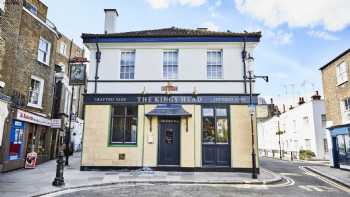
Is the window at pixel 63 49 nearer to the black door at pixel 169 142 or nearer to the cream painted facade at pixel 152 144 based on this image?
the cream painted facade at pixel 152 144

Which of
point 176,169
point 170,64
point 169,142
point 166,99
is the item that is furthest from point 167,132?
point 170,64

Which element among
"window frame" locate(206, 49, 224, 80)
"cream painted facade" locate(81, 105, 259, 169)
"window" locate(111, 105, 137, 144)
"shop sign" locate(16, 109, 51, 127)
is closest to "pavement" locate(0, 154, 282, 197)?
"cream painted facade" locate(81, 105, 259, 169)

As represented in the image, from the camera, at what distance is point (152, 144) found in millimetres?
13938

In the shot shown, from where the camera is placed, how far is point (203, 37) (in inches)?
579

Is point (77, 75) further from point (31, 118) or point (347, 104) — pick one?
point (347, 104)

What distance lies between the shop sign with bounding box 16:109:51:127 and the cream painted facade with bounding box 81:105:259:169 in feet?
12.6

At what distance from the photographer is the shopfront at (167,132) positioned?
45.0 feet

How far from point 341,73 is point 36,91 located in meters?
21.3

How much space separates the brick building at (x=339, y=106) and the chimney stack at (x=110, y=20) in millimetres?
15777

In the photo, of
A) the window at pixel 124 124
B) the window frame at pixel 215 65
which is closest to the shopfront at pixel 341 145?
the window frame at pixel 215 65

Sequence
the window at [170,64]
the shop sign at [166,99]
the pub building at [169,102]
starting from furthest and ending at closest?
1. the window at [170,64]
2. the shop sign at [166,99]
3. the pub building at [169,102]

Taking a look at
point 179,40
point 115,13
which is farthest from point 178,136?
point 115,13

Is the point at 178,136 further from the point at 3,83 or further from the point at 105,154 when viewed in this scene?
the point at 3,83

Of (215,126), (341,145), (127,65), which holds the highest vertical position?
(127,65)
